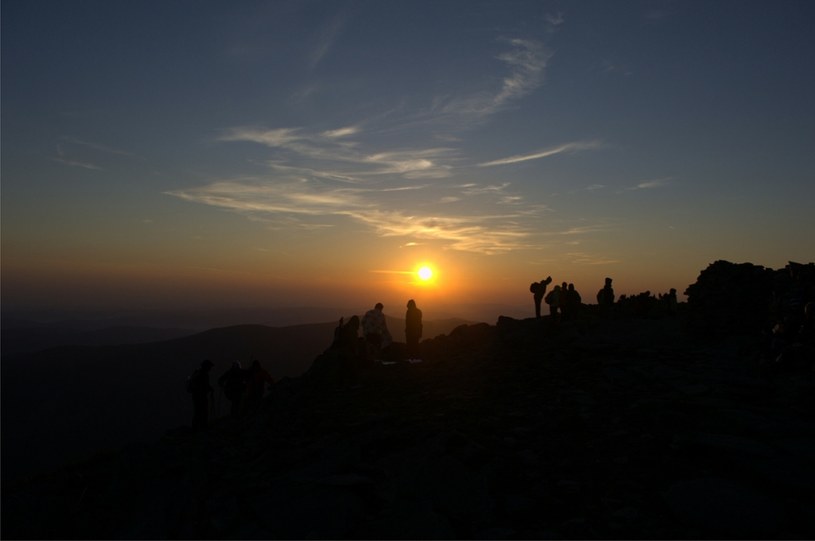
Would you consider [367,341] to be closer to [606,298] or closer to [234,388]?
[234,388]

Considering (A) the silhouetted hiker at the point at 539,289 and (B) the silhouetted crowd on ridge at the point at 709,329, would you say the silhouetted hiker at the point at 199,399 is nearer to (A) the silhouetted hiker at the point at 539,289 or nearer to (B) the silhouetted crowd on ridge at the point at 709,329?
(B) the silhouetted crowd on ridge at the point at 709,329

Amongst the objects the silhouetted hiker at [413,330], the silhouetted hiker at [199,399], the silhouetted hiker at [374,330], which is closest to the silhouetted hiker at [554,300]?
the silhouetted hiker at [413,330]

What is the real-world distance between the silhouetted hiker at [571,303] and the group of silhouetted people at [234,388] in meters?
14.4

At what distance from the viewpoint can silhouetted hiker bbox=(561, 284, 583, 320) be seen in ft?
80.7

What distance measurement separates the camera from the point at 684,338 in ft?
66.0

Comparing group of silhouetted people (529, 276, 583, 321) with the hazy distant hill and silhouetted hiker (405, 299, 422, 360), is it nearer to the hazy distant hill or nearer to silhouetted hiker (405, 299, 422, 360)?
silhouetted hiker (405, 299, 422, 360)

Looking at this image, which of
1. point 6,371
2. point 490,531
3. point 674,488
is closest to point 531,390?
point 674,488

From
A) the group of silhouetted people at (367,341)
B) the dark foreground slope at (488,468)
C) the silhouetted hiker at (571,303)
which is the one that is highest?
the silhouetted hiker at (571,303)

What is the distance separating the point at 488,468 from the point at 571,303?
16.8m

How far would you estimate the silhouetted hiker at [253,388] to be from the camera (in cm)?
1772

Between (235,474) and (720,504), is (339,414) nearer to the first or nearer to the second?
(235,474)

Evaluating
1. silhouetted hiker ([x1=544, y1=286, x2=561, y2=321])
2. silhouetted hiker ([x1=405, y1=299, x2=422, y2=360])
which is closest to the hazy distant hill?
silhouetted hiker ([x1=405, y1=299, x2=422, y2=360])

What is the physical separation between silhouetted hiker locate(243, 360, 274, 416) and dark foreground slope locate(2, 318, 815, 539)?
207 centimetres

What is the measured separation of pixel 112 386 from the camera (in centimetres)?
10094
